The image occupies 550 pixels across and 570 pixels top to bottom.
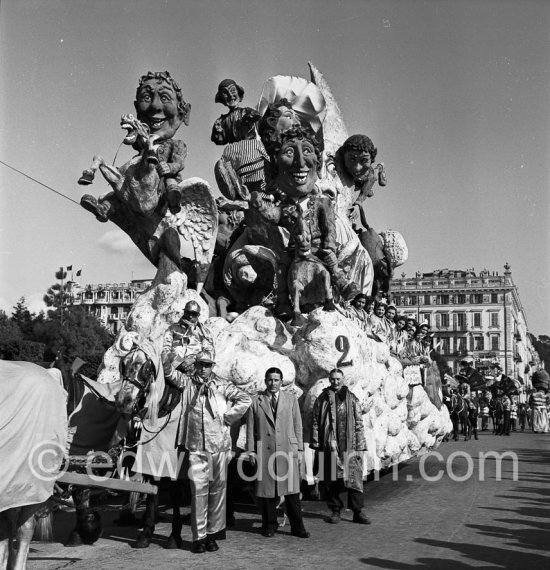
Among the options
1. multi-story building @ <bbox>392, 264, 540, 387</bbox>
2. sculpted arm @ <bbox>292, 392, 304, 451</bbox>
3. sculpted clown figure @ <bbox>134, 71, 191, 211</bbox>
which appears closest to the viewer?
sculpted arm @ <bbox>292, 392, 304, 451</bbox>

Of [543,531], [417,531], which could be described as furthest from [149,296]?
[543,531]

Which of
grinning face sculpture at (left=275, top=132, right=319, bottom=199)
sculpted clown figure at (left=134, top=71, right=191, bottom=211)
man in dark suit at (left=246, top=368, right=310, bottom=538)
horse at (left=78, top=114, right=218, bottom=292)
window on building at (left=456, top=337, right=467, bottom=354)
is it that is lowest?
man in dark suit at (left=246, top=368, right=310, bottom=538)

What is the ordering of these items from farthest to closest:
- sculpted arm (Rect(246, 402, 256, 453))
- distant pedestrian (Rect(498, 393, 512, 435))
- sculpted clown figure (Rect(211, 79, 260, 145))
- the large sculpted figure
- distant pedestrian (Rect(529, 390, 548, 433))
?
distant pedestrian (Rect(529, 390, 548, 433)) < distant pedestrian (Rect(498, 393, 512, 435)) < sculpted clown figure (Rect(211, 79, 260, 145)) < the large sculpted figure < sculpted arm (Rect(246, 402, 256, 453))

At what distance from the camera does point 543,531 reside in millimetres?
8406

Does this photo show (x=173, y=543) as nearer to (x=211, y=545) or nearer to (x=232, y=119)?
(x=211, y=545)

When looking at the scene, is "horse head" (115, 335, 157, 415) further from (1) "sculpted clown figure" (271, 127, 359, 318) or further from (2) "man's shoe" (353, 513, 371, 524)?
(1) "sculpted clown figure" (271, 127, 359, 318)

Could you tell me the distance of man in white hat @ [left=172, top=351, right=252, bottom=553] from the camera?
23.9 feet

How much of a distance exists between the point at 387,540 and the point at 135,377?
2.97 metres

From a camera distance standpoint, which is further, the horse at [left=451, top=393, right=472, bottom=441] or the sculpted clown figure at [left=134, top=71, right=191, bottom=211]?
the horse at [left=451, top=393, right=472, bottom=441]

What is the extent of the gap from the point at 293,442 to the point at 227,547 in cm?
128

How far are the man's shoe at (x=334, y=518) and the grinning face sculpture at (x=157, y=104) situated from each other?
5907 millimetres

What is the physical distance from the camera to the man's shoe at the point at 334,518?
8773 millimetres

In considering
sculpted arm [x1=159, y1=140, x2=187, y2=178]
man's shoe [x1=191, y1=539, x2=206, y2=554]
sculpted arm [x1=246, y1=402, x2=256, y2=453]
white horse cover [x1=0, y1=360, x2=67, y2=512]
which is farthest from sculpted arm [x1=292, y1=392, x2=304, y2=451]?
sculpted arm [x1=159, y1=140, x2=187, y2=178]

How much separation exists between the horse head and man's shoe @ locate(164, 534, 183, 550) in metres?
1.34
